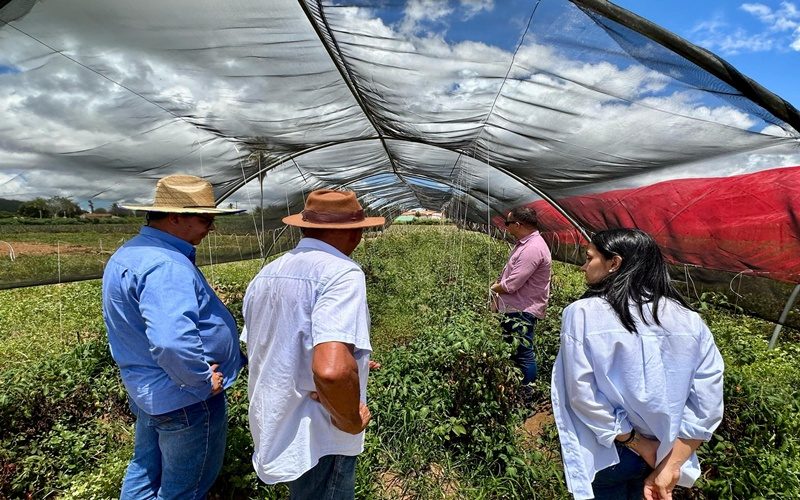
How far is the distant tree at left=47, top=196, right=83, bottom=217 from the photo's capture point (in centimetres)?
334

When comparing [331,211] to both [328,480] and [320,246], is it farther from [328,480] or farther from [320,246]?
[328,480]

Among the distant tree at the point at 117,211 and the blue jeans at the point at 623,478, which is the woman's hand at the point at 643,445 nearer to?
the blue jeans at the point at 623,478

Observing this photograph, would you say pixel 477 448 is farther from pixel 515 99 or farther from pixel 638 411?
pixel 515 99

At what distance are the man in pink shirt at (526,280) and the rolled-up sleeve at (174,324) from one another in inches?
93.6

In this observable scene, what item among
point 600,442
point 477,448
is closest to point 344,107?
point 477,448

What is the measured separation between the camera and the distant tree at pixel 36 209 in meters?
3.12

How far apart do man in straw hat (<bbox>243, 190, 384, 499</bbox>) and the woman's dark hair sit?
859 mm

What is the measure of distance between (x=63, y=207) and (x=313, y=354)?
11.1ft

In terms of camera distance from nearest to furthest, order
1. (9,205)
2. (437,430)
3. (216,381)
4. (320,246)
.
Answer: (320,246)
(216,381)
(437,430)
(9,205)

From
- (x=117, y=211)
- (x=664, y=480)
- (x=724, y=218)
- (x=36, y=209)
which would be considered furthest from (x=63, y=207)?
(x=724, y=218)

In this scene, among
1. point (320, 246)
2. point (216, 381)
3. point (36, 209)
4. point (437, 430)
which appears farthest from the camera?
point (36, 209)

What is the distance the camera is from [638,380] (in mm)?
1341

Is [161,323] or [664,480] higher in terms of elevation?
[161,323]

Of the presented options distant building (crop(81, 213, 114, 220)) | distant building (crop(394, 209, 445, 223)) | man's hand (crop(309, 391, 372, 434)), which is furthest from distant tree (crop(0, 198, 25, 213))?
distant building (crop(394, 209, 445, 223))
